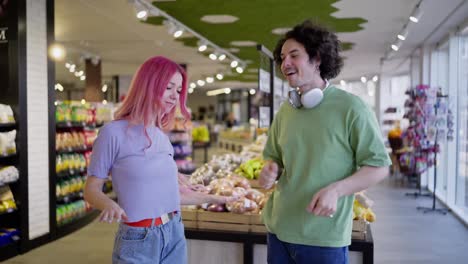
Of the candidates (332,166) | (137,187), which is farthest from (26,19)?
(332,166)

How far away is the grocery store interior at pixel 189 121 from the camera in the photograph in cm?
452

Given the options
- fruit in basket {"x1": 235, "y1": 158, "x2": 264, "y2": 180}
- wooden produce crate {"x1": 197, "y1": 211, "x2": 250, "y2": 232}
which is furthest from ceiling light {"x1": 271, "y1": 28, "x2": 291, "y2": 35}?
wooden produce crate {"x1": 197, "y1": 211, "x2": 250, "y2": 232}

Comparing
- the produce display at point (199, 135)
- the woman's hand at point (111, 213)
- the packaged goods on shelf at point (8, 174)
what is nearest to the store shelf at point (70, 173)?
the packaged goods on shelf at point (8, 174)

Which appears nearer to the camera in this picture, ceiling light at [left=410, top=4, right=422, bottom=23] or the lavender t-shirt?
the lavender t-shirt

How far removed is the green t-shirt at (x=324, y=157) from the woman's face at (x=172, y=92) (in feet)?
1.56

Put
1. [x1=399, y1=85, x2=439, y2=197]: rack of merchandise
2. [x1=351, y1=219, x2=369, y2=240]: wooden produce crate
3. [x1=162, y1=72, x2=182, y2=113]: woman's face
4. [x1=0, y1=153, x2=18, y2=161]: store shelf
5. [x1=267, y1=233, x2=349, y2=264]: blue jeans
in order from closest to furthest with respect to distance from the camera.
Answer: [x1=267, y1=233, x2=349, y2=264]: blue jeans < [x1=162, y1=72, x2=182, y2=113]: woman's face < [x1=351, y1=219, x2=369, y2=240]: wooden produce crate < [x1=0, y1=153, x2=18, y2=161]: store shelf < [x1=399, y1=85, x2=439, y2=197]: rack of merchandise

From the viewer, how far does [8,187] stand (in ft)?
15.9

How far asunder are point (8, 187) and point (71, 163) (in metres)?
1.30

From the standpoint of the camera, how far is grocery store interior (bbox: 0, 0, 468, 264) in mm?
4523

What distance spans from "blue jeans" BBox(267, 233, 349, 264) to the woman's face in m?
0.72

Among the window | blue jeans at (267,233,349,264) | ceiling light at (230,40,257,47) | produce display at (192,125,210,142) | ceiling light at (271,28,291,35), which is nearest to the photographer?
blue jeans at (267,233,349,264)

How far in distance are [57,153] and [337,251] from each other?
16.7ft

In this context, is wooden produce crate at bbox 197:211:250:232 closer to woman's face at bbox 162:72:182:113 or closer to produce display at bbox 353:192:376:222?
produce display at bbox 353:192:376:222

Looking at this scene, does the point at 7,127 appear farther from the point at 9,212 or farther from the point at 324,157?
the point at 324,157
